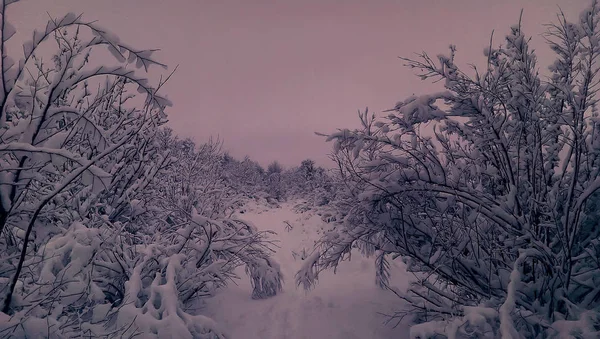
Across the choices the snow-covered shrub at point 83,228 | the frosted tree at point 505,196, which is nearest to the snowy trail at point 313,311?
the snow-covered shrub at point 83,228

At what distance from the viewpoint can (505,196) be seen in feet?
11.1

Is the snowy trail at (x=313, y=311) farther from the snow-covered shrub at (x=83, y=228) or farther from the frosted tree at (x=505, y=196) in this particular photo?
the frosted tree at (x=505, y=196)

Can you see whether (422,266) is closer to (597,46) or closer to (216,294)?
(597,46)

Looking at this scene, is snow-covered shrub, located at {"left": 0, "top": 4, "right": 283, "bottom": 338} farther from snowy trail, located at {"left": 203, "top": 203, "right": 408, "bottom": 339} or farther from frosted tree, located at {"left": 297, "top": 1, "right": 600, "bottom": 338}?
frosted tree, located at {"left": 297, "top": 1, "right": 600, "bottom": 338}

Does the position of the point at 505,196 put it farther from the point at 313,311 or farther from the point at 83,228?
the point at 83,228

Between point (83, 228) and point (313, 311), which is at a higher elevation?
point (83, 228)

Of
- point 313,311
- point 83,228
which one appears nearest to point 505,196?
point 313,311

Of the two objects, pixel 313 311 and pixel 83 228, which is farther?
pixel 313 311

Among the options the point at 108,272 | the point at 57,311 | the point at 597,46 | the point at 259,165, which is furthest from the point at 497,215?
the point at 259,165

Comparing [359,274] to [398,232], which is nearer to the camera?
[398,232]

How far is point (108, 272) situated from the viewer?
386cm

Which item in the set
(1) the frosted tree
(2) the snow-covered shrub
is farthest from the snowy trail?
(1) the frosted tree

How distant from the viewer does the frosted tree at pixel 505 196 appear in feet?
9.18

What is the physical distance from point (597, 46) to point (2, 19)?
4.75 m
